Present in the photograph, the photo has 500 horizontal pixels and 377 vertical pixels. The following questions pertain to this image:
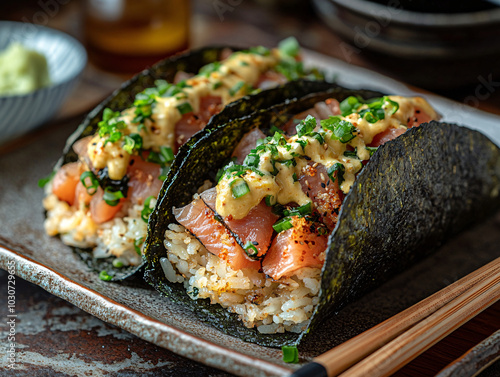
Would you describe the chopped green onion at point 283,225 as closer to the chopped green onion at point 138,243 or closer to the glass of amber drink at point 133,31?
the chopped green onion at point 138,243

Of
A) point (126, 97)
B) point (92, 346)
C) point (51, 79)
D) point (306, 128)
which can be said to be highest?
point (306, 128)

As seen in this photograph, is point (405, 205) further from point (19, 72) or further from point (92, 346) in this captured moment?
point (19, 72)

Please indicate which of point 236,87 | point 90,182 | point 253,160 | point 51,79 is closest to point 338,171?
point 253,160

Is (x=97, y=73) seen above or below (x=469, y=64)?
below

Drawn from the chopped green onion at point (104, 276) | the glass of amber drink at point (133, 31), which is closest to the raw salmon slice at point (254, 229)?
the chopped green onion at point (104, 276)

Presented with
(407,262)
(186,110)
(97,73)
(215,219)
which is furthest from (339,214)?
(97,73)

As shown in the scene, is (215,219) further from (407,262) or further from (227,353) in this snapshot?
(407,262)
